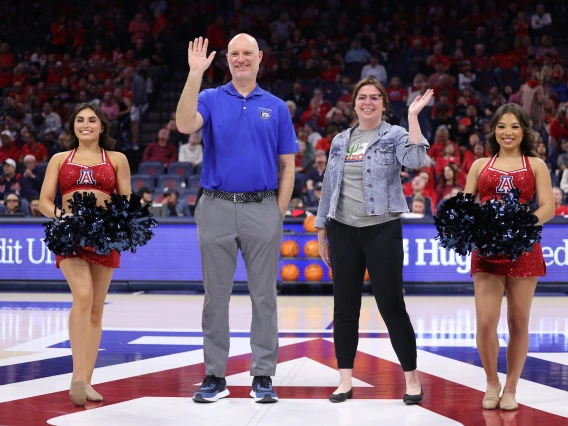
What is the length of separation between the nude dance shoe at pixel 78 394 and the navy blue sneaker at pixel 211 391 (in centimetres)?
67

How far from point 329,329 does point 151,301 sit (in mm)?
3594

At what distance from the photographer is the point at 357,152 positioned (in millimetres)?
5605

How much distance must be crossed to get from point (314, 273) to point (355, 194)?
7.08m

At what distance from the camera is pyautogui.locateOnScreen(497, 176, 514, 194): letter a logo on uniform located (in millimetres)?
5402

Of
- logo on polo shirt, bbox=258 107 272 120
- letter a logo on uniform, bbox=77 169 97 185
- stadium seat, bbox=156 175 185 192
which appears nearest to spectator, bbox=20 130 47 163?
stadium seat, bbox=156 175 185 192

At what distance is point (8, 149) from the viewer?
18.5 m

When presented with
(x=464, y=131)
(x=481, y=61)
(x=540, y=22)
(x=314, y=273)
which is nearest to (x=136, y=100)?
(x=464, y=131)

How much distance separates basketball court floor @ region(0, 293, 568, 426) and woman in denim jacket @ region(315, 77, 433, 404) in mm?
359

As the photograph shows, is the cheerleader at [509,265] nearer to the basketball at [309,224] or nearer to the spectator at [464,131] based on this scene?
the basketball at [309,224]

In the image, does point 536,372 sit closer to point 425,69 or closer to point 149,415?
point 149,415

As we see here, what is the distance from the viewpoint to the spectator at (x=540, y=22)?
2027 centimetres

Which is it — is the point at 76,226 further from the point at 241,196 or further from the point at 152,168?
the point at 152,168

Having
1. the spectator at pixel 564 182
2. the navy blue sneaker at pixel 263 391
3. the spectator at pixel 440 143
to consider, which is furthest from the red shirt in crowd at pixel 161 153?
the navy blue sneaker at pixel 263 391

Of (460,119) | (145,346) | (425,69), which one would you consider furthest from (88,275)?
(425,69)
